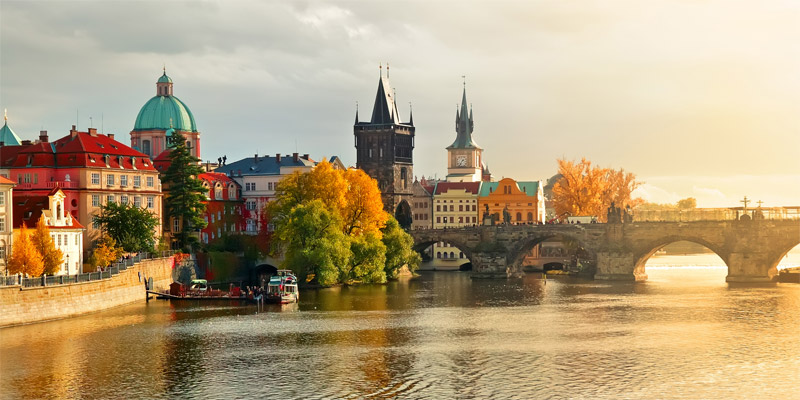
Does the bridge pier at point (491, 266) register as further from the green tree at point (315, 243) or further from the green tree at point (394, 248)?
the green tree at point (315, 243)

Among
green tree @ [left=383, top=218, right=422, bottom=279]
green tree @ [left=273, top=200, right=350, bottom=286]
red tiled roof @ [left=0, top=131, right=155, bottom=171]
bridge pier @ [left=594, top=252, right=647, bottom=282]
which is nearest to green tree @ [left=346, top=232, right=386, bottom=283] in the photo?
green tree @ [left=273, top=200, right=350, bottom=286]

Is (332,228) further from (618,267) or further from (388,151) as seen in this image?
(388,151)

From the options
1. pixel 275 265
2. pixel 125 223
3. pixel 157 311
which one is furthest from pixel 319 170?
pixel 157 311

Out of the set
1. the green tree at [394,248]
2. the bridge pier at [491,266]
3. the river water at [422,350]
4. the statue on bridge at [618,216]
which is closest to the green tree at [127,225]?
the river water at [422,350]

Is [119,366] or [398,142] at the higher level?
[398,142]

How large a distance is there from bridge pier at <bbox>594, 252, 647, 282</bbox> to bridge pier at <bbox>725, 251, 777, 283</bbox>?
11080 mm

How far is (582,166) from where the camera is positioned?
6545 inches

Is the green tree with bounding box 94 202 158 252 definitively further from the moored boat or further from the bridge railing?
the moored boat

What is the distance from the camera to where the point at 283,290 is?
332 ft

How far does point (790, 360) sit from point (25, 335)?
47.5 metres

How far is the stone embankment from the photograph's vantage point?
7806cm

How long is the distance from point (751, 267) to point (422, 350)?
61.6 meters

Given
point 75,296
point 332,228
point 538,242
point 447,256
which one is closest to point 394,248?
point 332,228

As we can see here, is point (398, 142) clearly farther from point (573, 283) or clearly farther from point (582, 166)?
point (573, 283)
